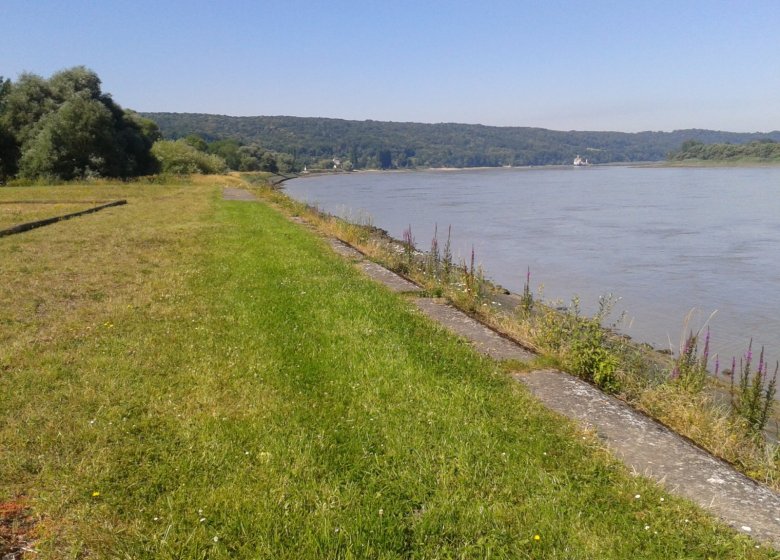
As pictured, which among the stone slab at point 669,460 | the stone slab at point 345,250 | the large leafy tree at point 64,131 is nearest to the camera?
the stone slab at point 669,460

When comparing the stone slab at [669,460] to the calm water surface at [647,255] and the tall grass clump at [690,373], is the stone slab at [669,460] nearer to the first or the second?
the tall grass clump at [690,373]

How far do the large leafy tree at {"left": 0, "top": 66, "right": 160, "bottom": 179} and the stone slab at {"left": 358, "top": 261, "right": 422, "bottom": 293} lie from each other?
3724 cm

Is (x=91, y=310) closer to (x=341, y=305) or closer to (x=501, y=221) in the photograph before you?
(x=341, y=305)

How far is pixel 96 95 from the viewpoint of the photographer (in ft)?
160

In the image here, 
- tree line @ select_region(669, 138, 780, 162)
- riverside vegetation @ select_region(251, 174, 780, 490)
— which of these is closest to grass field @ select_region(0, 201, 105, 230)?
riverside vegetation @ select_region(251, 174, 780, 490)

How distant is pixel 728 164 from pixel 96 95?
120 m

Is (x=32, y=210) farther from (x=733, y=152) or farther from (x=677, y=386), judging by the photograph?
(x=733, y=152)

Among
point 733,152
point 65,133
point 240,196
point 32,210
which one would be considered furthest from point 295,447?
point 733,152

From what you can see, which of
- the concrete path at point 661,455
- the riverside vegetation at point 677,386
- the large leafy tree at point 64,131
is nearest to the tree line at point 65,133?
the large leafy tree at point 64,131

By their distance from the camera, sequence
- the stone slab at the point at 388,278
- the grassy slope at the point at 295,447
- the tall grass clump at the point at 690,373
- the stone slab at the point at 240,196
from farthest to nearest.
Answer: the stone slab at the point at 240,196
the stone slab at the point at 388,278
the tall grass clump at the point at 690,373
the grassy slope at the point at 295,447

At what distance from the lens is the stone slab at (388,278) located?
378 inches

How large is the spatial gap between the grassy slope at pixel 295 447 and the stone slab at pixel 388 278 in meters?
1.92

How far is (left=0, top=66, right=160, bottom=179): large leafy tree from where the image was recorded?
4078 centimetres

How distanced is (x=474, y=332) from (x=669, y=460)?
3.24 metres
